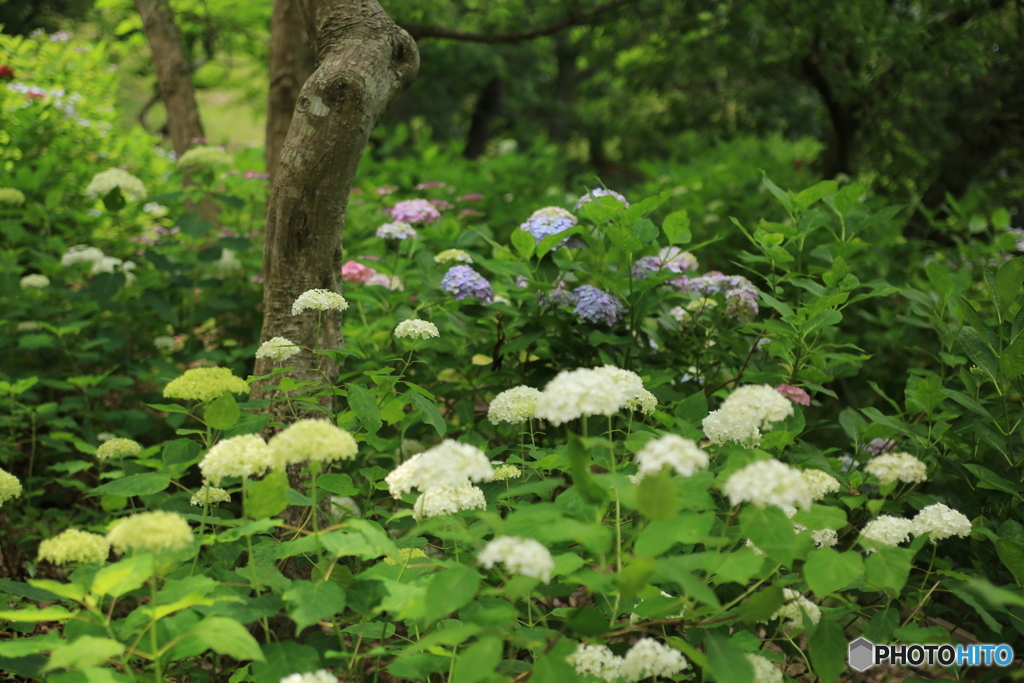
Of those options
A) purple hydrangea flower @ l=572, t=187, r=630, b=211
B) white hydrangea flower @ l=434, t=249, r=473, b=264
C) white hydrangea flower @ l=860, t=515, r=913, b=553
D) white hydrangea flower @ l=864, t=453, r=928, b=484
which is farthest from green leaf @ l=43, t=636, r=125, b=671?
purple hydrangea flower @ l=572, t=187, r=630, b=211

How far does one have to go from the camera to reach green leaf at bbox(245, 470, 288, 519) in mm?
1053

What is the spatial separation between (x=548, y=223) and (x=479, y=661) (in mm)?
1396

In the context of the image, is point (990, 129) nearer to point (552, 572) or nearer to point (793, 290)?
point (793, 290)

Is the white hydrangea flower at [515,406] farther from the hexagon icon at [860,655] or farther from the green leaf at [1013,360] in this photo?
the green leaf at [1013,360]

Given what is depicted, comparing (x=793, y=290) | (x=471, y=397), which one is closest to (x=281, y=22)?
(x=471, y=397)

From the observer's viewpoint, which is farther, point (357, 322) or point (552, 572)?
point (357, 322)

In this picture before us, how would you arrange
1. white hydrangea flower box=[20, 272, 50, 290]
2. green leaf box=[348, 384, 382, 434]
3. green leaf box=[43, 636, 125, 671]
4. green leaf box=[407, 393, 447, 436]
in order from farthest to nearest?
white hydrangea flower box=[20, 272, 50, 290]
green leaf box=[407, 393, 447, 436]
green leaf box=[348, 384, 382, 434]
green leaf box=[43, 636, 125, 671]

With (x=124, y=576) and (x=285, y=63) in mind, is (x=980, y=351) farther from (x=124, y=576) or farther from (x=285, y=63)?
(x=285, y=63)

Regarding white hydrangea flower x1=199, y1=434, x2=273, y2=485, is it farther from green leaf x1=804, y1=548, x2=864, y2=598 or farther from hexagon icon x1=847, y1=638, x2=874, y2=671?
hexagon icon x1=847, y1=638, x2=874, y2=671

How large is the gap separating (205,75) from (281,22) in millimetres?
10212

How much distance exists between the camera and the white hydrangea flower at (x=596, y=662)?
41.0 inches

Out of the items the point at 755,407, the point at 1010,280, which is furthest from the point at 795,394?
the point at 755,407

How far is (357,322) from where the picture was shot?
263cm

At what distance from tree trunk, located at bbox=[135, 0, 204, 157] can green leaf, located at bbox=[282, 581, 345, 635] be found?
4194 millimetres
